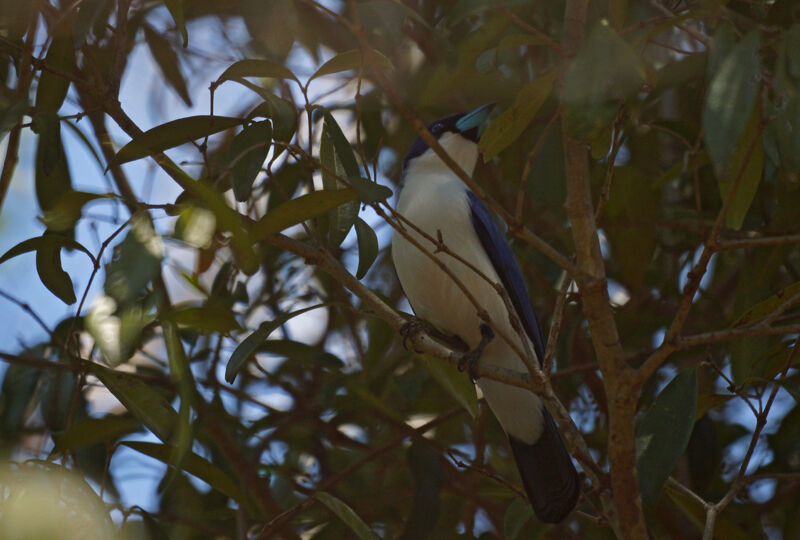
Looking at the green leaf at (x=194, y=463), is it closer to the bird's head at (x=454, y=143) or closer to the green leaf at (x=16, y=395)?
the green leaf at (x=16, y=395)

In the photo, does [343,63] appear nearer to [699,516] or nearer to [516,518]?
[516,518]

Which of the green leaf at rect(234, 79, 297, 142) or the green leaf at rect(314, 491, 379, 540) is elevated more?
the green leaf at rect(234, 79, 297, 142)

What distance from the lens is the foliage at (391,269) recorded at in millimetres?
2068

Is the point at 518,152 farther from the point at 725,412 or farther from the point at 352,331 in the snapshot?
the point at 725,412

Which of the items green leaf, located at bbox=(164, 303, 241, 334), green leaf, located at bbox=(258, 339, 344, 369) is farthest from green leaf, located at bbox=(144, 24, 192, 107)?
green leaf, located at bbox=(164, 303, 241, 334)

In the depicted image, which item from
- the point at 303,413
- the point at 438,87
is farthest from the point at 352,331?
the point at 438,87

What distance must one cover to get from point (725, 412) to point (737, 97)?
3.29 metres

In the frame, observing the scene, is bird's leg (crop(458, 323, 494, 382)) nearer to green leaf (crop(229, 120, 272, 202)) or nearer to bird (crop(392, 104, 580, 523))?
bird (crop(392, 104, 580, 523))

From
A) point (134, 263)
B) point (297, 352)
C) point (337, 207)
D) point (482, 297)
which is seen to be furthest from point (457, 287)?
point (134, 263)

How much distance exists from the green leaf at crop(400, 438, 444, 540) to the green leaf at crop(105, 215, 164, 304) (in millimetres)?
1724

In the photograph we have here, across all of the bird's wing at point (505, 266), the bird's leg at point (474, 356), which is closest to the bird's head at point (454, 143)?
the bird's wing at point (505, 266)

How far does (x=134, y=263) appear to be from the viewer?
5.85 feet

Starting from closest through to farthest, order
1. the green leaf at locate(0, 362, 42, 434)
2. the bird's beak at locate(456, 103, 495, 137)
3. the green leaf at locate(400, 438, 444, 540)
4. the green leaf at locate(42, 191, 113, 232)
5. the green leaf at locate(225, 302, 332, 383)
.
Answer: the green leaf at locate(42, 191, 113, 232) < the green leaf at locate(225, 302, 332, 383) < the green leaf at locate(400, 438, 444, 540) < the green leaf at locate(0, 362, 42, 434) < the bird's beak at locate(456, 103, 495, 137)

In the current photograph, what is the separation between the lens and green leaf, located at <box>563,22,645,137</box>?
1.88 metres
